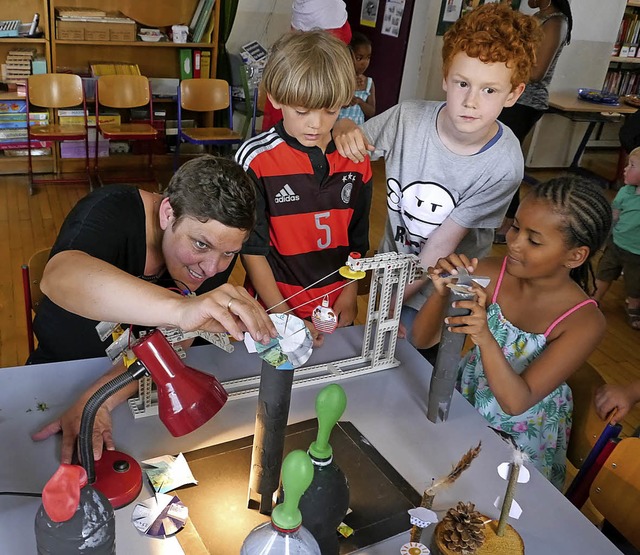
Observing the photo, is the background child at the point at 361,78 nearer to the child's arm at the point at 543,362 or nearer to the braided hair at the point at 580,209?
the braided hair at the point at 580,209

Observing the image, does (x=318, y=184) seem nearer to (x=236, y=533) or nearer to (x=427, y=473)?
(x=427, y=473)

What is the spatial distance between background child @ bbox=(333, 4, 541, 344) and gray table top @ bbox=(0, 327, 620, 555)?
0.40 m

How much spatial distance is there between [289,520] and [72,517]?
27 centimetres

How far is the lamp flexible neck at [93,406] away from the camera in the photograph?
92 cm

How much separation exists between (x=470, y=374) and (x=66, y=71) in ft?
12.9

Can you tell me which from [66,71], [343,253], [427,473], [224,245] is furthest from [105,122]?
[427,473]

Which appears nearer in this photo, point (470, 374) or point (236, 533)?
point (236, 533)

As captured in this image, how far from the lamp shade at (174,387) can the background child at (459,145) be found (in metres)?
0.86

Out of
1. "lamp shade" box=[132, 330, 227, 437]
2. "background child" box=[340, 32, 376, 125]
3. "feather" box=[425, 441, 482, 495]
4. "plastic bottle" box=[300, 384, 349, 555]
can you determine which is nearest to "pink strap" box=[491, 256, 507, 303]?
"feather" box=[425, 441, 482, 495]

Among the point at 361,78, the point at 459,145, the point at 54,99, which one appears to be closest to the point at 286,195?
the point at 459,145

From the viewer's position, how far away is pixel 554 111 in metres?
5.08

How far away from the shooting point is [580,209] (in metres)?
1.45

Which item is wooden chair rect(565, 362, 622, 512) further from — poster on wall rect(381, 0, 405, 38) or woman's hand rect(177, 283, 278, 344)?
poster on wall rect(381, 0, 405, 38)

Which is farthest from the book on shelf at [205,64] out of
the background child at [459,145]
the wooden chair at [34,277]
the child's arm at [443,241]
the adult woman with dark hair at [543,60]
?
the child's arm at [443,241]
